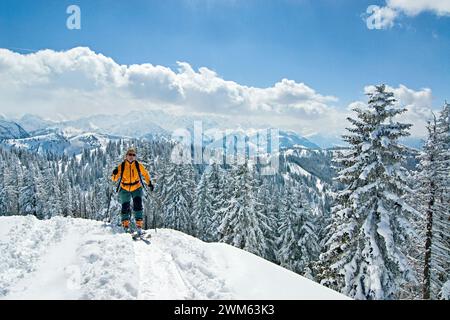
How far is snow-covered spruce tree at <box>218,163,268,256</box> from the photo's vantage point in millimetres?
29344

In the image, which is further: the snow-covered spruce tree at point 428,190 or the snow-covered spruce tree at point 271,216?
the snow-covered spruce tree at point 271,216

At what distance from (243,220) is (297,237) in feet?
26.0

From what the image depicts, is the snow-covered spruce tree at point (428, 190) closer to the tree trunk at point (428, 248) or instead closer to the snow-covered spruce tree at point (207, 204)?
the tree trunk at point (428, 248)

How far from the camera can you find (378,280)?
13.0 metres

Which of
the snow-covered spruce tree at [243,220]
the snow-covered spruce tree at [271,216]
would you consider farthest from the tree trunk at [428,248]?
the snow-covered spruce tree at [271,216]

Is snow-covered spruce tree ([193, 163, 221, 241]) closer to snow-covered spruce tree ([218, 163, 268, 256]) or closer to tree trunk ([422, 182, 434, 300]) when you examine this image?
snow-covered spruce tree ([218, 163, 268, 256])

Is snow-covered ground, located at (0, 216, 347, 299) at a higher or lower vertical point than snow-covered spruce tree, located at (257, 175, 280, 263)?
higher

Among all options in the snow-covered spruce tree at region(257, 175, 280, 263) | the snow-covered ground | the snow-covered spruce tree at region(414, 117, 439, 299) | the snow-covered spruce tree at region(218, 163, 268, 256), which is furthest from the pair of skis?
the snow-covered spruce tree at region(257, 175, 280, 263)

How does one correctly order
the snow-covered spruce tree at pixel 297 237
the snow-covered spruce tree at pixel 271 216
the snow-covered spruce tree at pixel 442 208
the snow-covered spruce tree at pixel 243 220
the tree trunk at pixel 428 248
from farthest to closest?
the snow-covered spruce tree at pixel 271 216 < the snow-covered spruce tree at pixel 297 237 < the snow-covered spruce tree at pixel 243 220 < the tree trunk at pixel 428 248 < the snow-covered spruce tree at pixel 442 208

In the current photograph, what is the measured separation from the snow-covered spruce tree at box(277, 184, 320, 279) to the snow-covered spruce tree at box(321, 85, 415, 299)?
18.3 meters

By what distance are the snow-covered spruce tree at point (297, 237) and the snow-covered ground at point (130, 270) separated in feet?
83.3

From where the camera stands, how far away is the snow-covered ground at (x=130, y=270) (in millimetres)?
6145
